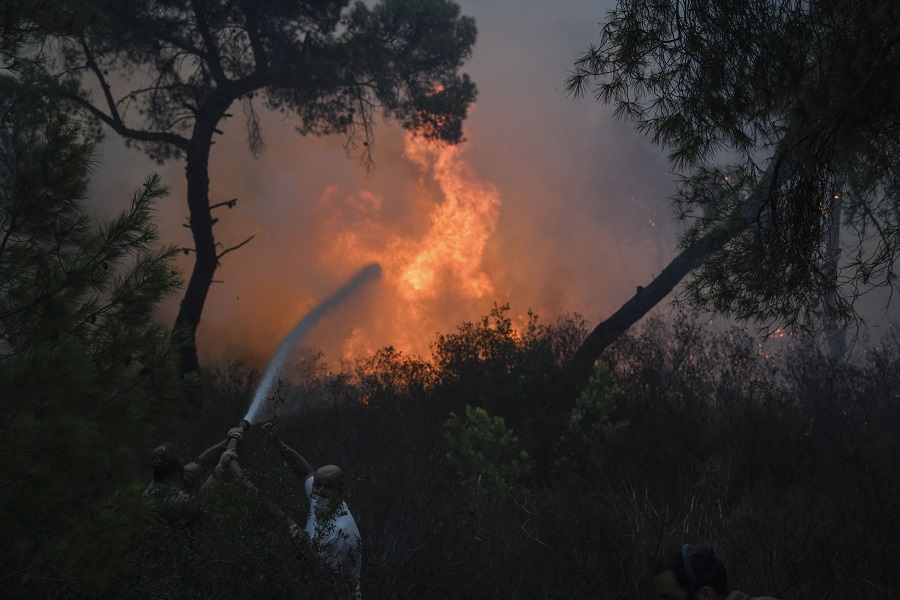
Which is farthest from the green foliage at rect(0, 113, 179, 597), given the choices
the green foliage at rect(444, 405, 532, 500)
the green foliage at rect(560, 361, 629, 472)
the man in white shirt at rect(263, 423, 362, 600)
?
the green foliage at rect(560, 361, 629, 472)

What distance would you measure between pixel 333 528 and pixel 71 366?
1.53 meters

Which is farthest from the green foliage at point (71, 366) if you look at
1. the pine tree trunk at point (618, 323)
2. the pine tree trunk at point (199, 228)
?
the pine tree trunk at point (199, 228)

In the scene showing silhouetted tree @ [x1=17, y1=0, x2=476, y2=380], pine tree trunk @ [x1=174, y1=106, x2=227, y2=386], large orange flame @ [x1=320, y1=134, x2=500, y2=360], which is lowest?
pine tree trunk @ [x1=174, y1=106, x2=227, y2=386]

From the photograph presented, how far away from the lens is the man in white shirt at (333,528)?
14.0ft

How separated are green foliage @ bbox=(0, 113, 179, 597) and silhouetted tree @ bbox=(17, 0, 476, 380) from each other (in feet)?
29.1

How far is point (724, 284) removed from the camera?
579cm

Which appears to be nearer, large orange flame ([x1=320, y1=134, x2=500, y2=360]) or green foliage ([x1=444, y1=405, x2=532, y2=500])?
green foliage ([x1=444, y1=405, x2=532, y2=500])

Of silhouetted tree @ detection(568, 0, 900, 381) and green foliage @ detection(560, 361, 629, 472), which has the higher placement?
green foliage @ detection(560, 361, 629, 472)

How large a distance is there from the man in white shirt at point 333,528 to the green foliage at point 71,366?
0.84 metres

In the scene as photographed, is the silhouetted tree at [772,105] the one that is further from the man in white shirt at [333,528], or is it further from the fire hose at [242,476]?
the fire hose at [242,476]

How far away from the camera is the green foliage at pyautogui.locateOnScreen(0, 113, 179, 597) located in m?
3.69

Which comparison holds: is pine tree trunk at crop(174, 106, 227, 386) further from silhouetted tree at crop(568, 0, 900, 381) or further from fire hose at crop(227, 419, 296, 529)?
silhouetted tree at crop(568, 0, 900, 381)

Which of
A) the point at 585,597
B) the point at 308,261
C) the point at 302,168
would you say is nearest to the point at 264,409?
the point at 585,597

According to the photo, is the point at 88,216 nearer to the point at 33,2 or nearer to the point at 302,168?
the point at 33,2
